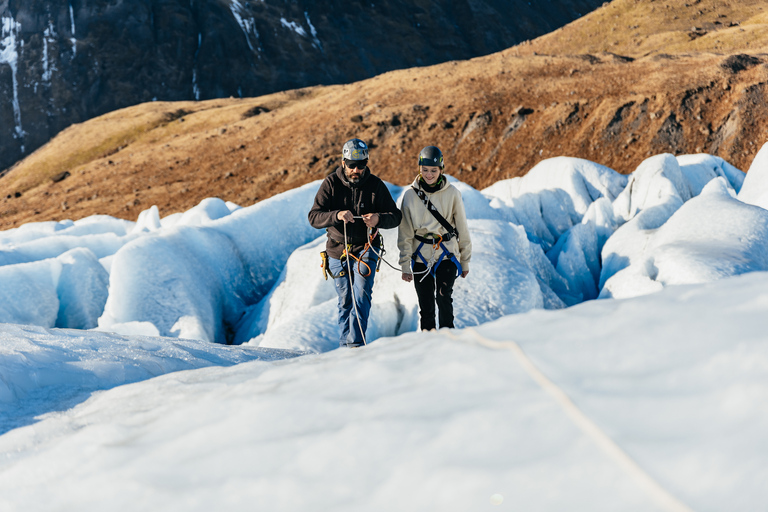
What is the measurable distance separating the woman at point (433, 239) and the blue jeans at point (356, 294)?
1.17ft

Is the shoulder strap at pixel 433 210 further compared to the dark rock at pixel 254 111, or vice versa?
the dark rock at pixel 254 111

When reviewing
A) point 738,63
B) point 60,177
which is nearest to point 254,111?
point 60,177

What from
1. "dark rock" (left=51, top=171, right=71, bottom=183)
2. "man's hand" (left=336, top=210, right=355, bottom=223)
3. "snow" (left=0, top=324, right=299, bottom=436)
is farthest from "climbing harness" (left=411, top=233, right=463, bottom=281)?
"dark rock" (left=51, top=171, right=71, bottom=183)

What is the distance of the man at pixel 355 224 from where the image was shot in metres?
4.48

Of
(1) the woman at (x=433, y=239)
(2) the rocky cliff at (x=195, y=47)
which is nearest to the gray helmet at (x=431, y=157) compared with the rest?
(1) the woman at (x=433, y=239)

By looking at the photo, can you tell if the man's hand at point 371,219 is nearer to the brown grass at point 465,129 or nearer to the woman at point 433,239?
the woman at point 433,239

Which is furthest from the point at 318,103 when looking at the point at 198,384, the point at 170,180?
the point at 198,384

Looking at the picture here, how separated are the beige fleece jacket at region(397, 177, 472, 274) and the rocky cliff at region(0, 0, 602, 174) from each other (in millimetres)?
51039

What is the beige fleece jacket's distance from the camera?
15.1 feet

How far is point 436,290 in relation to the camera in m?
4.94

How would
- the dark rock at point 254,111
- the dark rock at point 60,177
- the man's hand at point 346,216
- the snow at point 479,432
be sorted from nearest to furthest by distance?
1. the snow at point 479,432
2. the man's hand at point 346,216
3. the dark rock at point 60,177
4. the dark rock at point 254,111

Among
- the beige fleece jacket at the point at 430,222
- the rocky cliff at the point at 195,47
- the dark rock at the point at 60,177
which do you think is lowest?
the beige fleece jacket at the point at 430,222

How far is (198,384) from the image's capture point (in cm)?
271

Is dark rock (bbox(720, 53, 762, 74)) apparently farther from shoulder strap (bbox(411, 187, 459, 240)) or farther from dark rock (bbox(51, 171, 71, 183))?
dark rock (bbox(51, 171, 71, 183))
